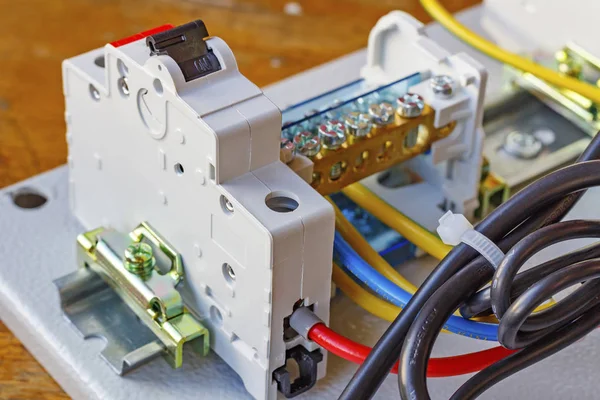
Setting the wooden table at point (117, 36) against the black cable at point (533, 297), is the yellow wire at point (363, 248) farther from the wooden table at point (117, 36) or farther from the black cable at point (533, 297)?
the wooden table at point (117, 36)

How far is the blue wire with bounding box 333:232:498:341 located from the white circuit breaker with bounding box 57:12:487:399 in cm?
4

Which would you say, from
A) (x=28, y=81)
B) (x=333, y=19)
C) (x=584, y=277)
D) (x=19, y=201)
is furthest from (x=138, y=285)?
(x=333, y=19)

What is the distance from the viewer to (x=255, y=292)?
2.25ft

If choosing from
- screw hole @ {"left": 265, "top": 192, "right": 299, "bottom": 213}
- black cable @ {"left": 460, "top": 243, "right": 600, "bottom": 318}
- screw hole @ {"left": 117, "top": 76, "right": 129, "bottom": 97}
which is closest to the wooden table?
screw hole @ {"left": 117, "top": 76, "right": 129, "bottom": 97}

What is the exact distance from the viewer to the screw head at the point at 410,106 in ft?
2.61

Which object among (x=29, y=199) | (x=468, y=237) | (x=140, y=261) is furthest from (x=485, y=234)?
(x=29, y=199)

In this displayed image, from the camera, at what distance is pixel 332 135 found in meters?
0.77

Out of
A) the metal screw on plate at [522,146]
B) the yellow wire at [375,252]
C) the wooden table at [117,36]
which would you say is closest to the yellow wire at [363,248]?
the yellow wire at [375,252]

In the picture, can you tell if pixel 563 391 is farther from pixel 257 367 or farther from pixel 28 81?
pixel 28 81

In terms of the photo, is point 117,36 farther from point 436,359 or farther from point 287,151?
point 436,359

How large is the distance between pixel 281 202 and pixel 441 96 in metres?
0.19

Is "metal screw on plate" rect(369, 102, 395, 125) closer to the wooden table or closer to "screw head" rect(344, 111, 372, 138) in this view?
"screw head" rect(344, 111, 372, 138)

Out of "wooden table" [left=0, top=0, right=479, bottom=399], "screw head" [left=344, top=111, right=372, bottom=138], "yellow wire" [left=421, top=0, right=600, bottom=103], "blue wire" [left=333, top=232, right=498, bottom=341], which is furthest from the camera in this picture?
"wooden table" [left=0, top=0, right=479, bottom=399]

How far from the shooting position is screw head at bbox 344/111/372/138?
780 mm
